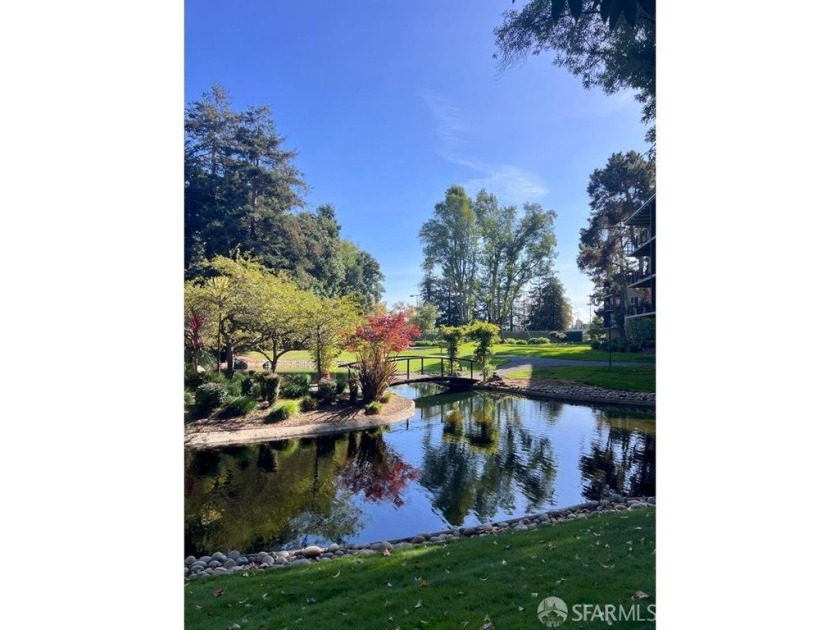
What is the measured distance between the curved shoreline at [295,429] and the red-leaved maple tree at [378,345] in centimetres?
22

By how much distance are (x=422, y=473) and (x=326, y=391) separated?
1.57 metres

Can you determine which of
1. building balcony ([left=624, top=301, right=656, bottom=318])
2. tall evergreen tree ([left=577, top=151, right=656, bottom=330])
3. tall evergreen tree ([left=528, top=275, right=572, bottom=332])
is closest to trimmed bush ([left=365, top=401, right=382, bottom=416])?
tall evergreen tree ([left=528, top=275, right=572, bottom=332])

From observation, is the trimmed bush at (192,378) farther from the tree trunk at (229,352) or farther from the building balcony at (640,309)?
the building balcony at (640,309)

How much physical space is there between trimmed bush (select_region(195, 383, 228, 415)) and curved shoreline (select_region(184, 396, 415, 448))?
244 millimetres

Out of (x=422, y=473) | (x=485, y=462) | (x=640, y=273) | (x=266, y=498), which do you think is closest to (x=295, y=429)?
(x=266, y=498)

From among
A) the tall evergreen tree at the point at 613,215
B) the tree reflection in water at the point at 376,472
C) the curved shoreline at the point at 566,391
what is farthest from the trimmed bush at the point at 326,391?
the tall evergreen tree at the point at 613,215

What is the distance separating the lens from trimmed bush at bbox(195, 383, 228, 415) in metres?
3.75

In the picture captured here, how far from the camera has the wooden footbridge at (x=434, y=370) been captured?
3.93 metres

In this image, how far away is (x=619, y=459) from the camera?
4.07m

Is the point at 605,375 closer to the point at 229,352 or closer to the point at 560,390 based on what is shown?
the point at 560,390

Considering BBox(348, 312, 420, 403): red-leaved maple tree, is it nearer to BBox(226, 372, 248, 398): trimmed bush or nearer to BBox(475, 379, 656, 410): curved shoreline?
BBox(475, 379, 656, 410): curved shoreline
